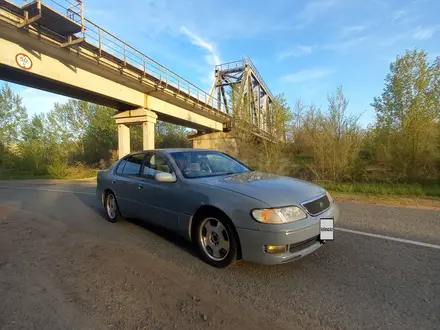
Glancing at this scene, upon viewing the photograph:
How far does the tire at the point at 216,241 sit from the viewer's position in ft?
10.1

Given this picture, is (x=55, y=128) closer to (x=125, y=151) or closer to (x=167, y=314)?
(x=125, y=151)

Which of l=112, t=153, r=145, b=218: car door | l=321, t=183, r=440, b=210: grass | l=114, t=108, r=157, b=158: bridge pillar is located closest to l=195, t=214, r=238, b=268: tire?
l=112, t=153, r=145, b=218: car door

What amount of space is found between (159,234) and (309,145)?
327 inches

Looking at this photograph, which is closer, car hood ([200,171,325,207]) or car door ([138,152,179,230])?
car hood ([200,171,325,207])

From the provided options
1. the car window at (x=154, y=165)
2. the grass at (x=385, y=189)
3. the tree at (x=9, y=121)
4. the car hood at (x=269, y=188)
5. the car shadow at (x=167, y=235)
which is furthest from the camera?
the tree at (x=9, y=121)

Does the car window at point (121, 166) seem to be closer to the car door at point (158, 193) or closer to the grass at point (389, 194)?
the car door at point (158, 193)

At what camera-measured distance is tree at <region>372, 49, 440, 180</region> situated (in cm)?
983

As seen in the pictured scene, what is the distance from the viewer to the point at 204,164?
4297mm

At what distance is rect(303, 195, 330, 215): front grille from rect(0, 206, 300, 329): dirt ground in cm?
121

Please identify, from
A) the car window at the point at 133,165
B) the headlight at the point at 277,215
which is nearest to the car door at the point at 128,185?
the car window at the point at 133,165

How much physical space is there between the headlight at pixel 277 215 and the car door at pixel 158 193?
134cm

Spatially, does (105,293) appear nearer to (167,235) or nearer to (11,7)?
(167,235)

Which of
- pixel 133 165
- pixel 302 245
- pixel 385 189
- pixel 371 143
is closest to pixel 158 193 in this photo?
pixel 133 165

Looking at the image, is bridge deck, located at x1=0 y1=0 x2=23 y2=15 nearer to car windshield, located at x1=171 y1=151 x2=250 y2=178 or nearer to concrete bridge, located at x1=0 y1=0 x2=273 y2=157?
concrete bridge, located at x1=0 y1=0 x2=273 y2=157
